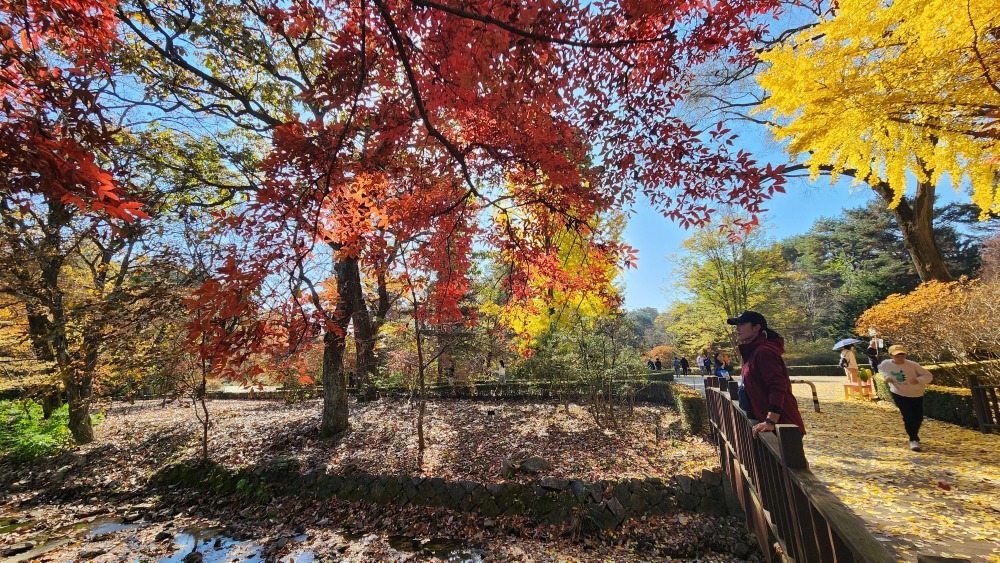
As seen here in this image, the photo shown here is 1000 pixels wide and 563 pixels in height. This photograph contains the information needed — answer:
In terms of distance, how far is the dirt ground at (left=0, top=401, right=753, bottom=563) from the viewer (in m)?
5.15

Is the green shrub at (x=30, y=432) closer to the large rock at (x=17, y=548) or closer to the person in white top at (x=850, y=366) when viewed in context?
the large rock at (x=17, y=548)

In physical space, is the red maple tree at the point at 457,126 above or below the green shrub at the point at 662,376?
above

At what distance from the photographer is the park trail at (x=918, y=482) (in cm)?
328

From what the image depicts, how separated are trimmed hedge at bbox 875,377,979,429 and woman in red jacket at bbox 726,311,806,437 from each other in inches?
201

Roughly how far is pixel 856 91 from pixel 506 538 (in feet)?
23.0

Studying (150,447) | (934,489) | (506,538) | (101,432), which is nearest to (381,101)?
(506,538)

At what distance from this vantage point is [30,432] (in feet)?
36.3

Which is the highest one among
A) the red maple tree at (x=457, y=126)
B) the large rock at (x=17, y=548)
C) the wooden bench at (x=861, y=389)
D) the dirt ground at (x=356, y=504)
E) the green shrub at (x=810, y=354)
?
the red maple tree at (x=457, y=126)

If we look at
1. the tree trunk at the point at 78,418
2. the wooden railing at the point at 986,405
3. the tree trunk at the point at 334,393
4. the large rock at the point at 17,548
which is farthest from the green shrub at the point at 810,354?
the tree trunk at the point at 78,418

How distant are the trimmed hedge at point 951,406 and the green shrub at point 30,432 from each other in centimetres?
1998

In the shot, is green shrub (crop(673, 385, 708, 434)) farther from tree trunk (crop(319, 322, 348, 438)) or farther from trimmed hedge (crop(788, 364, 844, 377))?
trimmed hedge (crop(788, 364, 844, 377))

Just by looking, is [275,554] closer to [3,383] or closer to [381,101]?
[381,101]

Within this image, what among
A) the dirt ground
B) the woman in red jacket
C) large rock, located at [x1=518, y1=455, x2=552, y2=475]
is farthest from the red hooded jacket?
large rock, located at [x1=518, y1=455, x2=552, y2=475]

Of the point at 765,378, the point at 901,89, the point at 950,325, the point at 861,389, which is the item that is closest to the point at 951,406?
the point at 950,325
